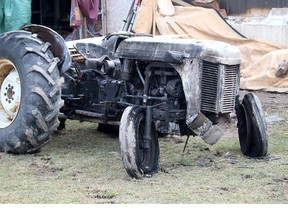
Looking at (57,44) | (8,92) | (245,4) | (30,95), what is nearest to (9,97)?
(8,92)

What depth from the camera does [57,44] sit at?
8445mm

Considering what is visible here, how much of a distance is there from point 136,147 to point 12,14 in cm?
624

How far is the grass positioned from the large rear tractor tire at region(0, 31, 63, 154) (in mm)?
214

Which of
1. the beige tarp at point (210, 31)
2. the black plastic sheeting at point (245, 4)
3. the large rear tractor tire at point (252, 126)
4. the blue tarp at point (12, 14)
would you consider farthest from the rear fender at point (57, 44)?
the black plastic sheeting at point (245, 4)

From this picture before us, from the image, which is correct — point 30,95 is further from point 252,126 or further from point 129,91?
point 252,126

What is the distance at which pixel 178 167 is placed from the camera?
25.3ft

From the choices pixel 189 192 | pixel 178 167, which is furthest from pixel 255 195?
pixel 178 167

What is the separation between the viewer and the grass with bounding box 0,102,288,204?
21.0 feet

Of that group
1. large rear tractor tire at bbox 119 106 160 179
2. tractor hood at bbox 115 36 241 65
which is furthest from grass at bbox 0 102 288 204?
tractor hood at bbox 115 36 241 65

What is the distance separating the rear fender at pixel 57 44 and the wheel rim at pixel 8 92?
0.49m

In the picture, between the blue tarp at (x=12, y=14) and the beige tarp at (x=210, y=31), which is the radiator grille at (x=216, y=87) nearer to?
the blue tarp at (x=12, y=14)

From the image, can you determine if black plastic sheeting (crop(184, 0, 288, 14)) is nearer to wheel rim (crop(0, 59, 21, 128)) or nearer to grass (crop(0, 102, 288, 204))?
grass (crop(0, 102, 288, 204))

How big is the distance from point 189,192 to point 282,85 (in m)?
7.57
